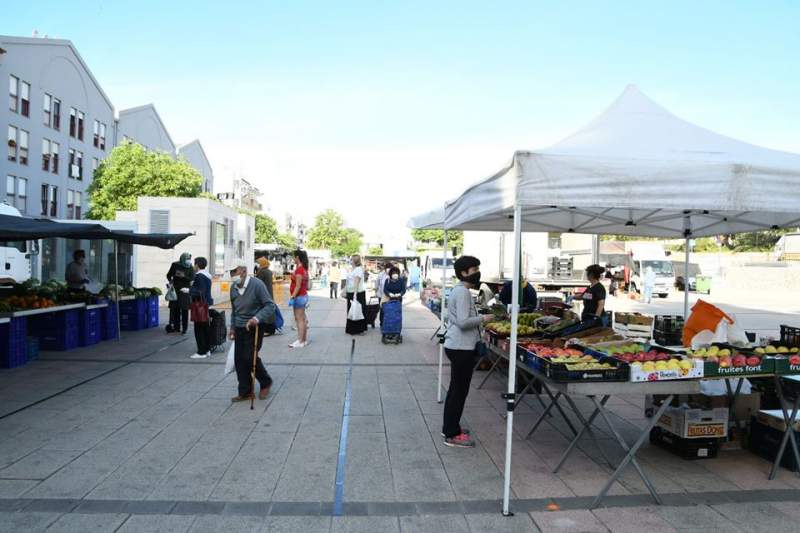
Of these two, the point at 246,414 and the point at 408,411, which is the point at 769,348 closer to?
the point at 408,411

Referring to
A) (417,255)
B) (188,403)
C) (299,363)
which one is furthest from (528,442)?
(417,255)

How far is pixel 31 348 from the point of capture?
354 inches

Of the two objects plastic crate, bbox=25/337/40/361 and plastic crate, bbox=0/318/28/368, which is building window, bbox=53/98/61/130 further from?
plastic crate, bbox=0/318/28/368

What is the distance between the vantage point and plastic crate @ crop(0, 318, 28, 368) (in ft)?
27.1

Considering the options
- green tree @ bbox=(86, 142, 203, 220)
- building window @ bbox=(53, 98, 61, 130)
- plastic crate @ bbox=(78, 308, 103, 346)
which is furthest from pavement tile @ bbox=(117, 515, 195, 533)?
building window @ bbox=(53, 98, 61, 130)

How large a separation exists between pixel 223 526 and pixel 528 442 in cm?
306

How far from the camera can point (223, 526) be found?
143 inches

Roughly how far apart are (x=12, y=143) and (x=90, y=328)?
29.6 meters

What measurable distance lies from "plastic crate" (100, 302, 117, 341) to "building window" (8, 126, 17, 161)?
93.3ft

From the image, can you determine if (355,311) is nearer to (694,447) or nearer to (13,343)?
(13,343)

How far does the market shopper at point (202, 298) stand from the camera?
9.16m

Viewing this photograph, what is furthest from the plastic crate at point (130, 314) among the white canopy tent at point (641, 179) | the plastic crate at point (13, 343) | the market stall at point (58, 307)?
the white canopy tent at point (641, 179)

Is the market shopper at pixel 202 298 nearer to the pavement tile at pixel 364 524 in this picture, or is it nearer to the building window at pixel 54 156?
the pavement tile at pixel 364 524

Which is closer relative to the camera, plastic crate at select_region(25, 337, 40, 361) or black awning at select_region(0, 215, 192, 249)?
black awning at select_region(0, 215, 192, 249)
